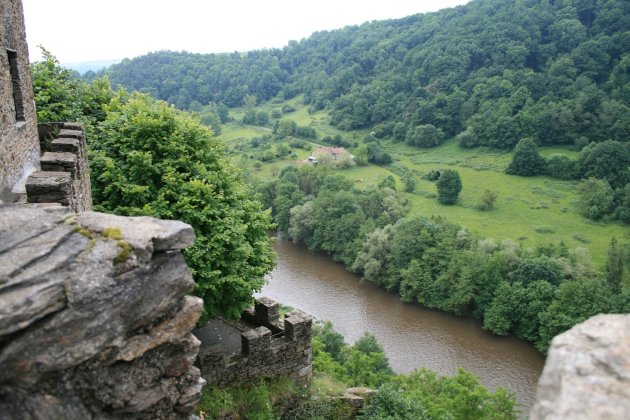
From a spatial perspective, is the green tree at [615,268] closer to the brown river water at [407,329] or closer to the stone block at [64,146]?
the brown river water at [407,329]

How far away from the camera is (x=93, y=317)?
4.44 metres

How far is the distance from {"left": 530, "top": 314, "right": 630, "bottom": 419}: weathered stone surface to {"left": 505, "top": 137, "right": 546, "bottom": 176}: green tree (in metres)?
62.3

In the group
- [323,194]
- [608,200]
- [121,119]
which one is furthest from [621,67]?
[121,119]

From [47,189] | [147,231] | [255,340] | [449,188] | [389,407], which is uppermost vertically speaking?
[147,231]

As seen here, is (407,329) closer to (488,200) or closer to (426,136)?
(488,200)

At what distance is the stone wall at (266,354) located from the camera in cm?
1180

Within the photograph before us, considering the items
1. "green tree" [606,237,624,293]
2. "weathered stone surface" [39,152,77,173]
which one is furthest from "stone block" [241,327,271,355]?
"green tree" [606,237,624,293]

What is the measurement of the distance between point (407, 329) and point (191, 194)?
25.6 meters

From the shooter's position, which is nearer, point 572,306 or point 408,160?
point 572,306

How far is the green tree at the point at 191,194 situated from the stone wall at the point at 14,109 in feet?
8.22

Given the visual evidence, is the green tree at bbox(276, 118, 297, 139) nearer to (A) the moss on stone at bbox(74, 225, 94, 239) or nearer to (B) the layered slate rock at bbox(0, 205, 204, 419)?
(B) the layered slate rock at bbox(0, 205, 204, 419)

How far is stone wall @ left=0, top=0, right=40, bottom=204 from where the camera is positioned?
812 cm

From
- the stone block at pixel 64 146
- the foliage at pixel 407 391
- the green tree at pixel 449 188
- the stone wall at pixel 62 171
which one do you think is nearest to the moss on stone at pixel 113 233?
the stone wall at pixel 62 171

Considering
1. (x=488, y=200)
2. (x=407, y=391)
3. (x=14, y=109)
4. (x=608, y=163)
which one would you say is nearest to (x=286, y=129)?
(x=488, y=200)
